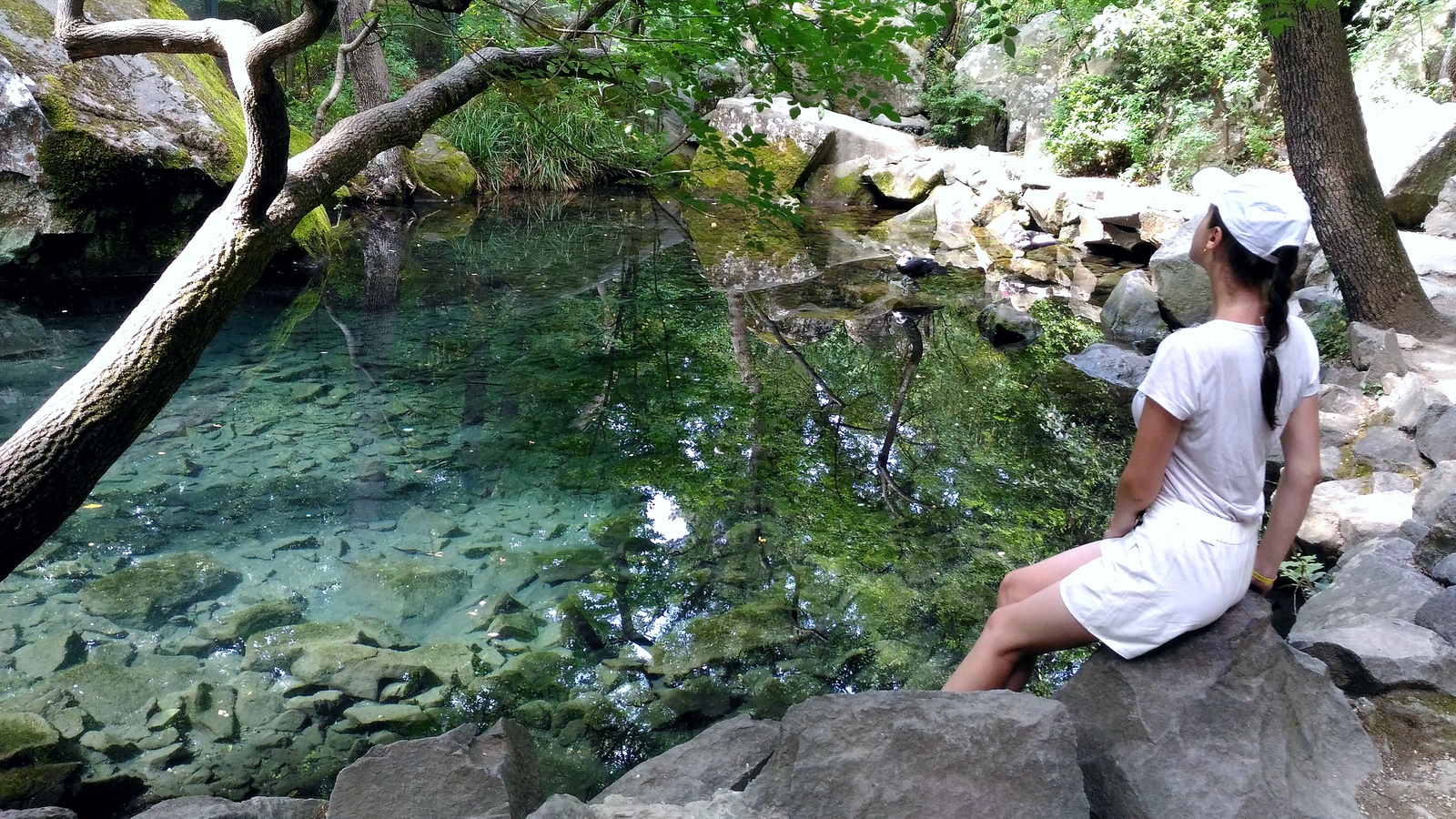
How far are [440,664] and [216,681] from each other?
0.75m

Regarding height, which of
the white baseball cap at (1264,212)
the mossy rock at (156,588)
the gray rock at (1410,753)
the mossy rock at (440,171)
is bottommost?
the mossy rock at (156,588)

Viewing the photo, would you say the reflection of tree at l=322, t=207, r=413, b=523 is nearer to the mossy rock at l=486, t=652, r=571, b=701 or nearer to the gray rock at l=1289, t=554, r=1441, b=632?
the mossy rock at l=486, t=652, r=571, b=701

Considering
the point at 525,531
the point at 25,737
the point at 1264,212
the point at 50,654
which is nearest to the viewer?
the point at 1264,212

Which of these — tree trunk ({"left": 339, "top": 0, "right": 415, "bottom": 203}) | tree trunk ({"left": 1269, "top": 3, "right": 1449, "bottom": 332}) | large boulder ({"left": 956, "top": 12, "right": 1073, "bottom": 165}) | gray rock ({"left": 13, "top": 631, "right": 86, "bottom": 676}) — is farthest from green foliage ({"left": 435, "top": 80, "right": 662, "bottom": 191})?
gray rock ({"left": 13, "top": 631, "right": 86, "bottom": 676})

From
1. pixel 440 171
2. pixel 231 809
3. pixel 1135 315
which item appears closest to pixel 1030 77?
pixel 1135 315

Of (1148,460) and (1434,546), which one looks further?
(1434,546)

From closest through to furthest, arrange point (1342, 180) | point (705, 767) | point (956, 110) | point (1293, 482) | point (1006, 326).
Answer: point (1293, 482), point (705, 767), point (1342, 180), point (1006, 326), point (956, 110)

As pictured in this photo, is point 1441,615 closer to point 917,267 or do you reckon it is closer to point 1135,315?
point 1135,315

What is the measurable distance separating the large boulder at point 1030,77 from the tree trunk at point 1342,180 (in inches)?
276

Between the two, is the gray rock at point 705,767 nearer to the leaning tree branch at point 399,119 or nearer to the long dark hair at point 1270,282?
the long dark hair at point 1270,282

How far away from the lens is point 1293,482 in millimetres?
1911

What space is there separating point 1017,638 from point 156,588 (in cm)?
335

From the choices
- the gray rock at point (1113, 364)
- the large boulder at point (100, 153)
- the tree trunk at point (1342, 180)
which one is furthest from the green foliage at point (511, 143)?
the tree trunk at point (1342, 180)

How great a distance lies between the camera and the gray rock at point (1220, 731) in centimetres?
170
